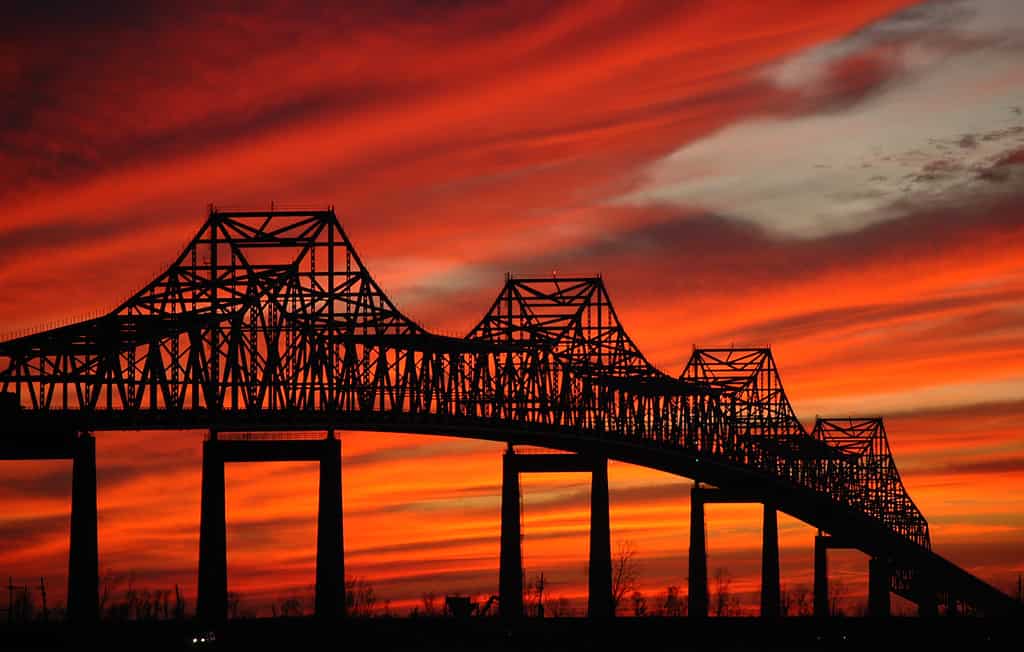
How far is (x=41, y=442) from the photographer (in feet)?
358

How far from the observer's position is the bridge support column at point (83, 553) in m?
106

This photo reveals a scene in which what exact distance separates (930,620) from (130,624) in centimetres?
6725

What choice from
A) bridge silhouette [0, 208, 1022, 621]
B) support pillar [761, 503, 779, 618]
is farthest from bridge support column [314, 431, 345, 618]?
support pillar [761, 503, 779, 618]

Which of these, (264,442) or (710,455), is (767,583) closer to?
(710,455)

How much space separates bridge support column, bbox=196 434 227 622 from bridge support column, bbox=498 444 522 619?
2790 cm

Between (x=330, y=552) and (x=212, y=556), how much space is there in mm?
6955

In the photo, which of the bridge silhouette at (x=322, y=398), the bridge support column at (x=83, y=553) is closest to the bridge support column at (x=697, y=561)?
the bridge silhouette at (x=322, y=398)

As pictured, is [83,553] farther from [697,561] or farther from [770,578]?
[770,578]

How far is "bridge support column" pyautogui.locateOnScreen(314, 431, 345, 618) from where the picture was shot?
375ft

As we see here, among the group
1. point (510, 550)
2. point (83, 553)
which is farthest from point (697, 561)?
point (83, 553)

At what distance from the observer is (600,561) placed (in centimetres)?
14338

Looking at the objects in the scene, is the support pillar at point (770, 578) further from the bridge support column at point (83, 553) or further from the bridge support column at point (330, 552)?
the bridge support column at point (83, 553)

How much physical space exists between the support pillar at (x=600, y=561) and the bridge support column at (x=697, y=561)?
103ft

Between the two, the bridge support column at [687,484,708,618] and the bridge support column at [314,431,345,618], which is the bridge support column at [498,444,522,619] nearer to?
the bridge support column at [314,431,345,618]
